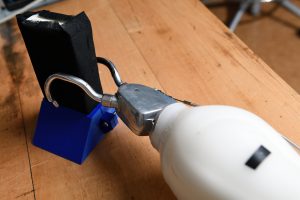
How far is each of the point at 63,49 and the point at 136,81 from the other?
173 millimetres

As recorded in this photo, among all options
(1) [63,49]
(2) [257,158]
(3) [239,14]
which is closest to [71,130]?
(1) [63,49]

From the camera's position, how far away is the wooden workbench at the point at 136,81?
0.37 m

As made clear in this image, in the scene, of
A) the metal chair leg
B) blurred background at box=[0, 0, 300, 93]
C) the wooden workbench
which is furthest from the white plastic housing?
the metal chair leg

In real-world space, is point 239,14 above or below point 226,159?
below

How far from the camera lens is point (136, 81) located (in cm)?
47

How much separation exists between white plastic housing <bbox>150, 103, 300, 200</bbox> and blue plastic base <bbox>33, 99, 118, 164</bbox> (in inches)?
5.3

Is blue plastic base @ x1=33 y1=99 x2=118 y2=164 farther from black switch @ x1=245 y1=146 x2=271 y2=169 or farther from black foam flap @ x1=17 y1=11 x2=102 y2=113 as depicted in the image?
black switch @ x1=245 y1=146 x2=271 y2=169

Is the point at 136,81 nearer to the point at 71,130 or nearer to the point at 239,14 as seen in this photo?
the point at 71,130

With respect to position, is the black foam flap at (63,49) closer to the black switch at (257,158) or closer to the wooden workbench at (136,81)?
the wooden workbench at (136,81)

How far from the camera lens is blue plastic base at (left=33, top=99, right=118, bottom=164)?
1.24ft

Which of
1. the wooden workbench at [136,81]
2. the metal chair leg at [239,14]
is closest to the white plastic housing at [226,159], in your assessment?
the wooden workbench at [136,81]

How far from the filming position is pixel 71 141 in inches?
15.2

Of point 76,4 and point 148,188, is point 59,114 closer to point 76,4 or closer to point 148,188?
point 148,188

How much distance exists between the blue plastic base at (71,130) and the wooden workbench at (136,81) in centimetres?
1
